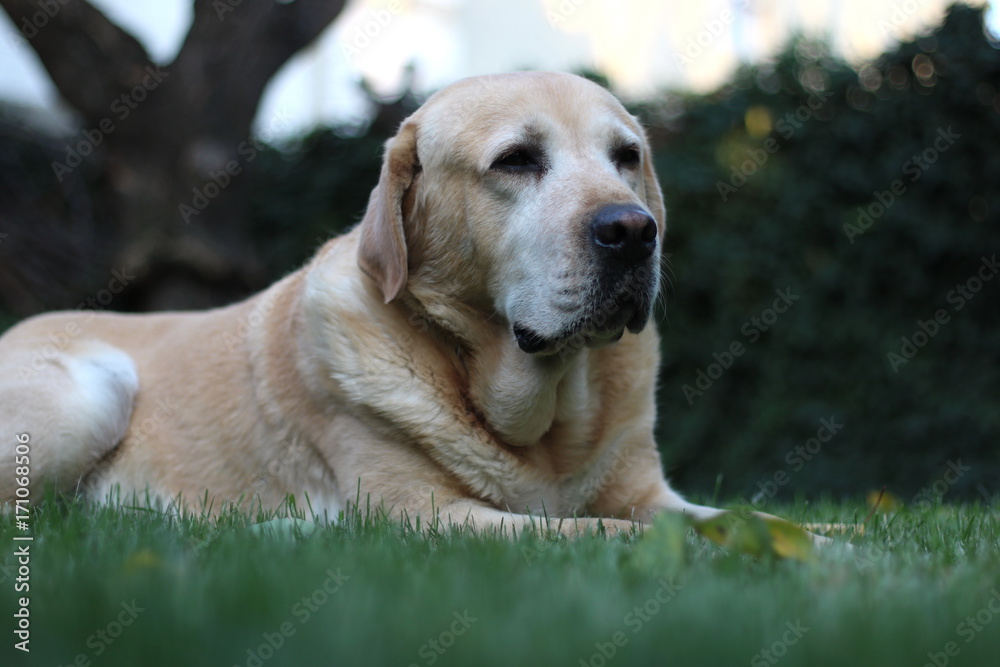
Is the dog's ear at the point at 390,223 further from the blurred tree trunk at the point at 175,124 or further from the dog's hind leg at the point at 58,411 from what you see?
the blurred tree trunk at the point at 175,124

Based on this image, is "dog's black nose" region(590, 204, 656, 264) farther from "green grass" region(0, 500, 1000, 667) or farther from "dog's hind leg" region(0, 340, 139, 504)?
"dog's hind leg" region(0, 340, 139, 504)

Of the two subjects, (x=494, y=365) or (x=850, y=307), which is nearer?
(x=494, y=365)

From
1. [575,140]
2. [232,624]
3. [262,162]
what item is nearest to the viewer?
[232,624]

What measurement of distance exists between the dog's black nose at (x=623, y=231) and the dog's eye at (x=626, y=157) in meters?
0.50

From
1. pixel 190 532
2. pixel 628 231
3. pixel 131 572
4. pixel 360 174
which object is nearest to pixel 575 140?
pixel 628 231

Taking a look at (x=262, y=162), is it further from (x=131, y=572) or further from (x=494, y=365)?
(x=131, y=572)

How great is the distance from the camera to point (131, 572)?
63.2 inches

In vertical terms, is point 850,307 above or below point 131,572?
below

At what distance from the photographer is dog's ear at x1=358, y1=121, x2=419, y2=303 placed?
9.36 feet

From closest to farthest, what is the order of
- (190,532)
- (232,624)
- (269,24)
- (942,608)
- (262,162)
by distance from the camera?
(232,624) → (942,608) → (190,532) → (269,24) → (262,162)

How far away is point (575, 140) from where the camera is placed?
290 cm

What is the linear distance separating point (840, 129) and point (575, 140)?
11.7 ft

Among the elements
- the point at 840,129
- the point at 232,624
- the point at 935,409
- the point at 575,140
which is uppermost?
the point at 575,140

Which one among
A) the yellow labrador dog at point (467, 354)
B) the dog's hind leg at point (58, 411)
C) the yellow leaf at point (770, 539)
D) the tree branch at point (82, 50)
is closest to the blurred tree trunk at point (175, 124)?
the tree branch at point (82, 50)
